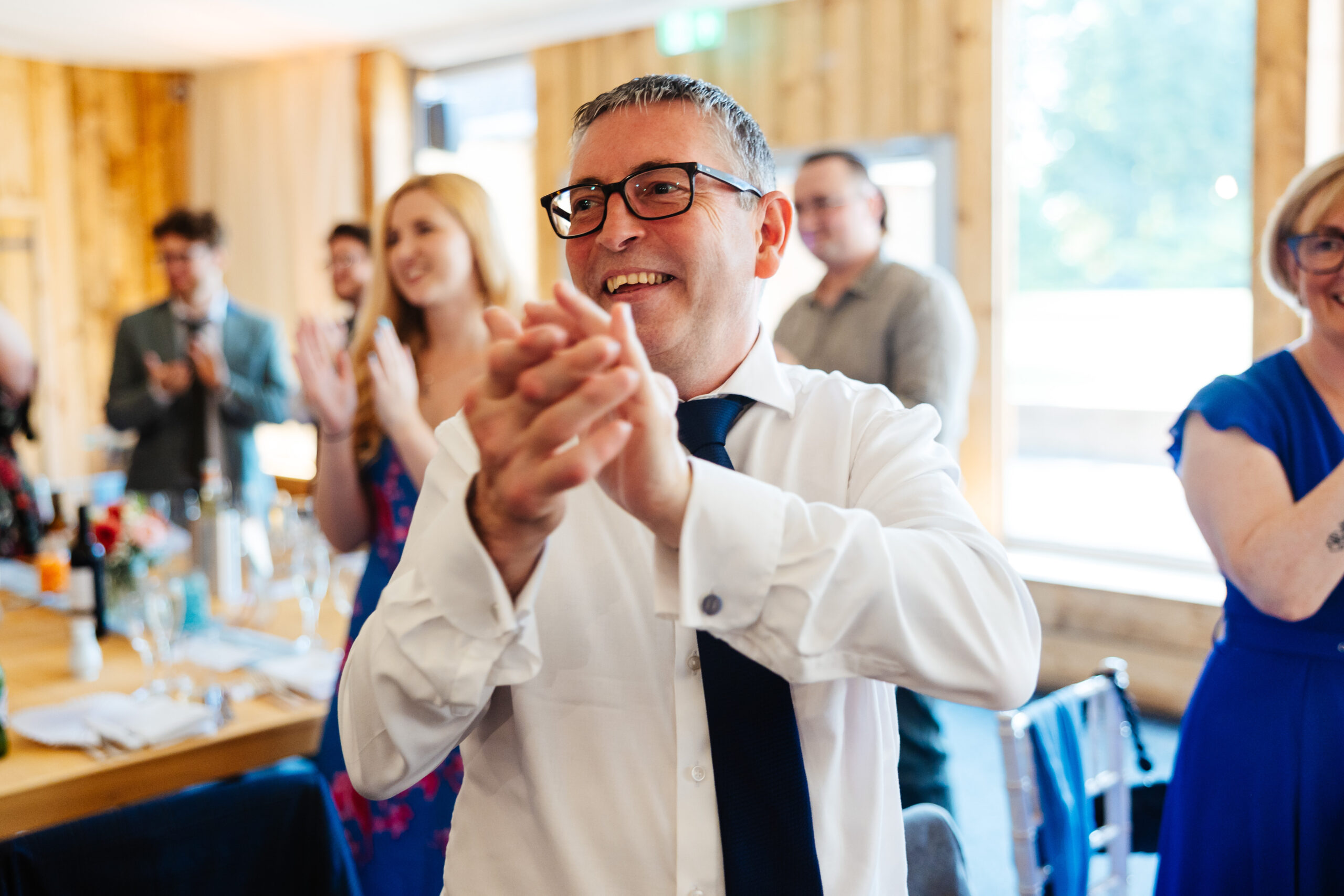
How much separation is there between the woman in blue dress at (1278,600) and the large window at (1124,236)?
2.58 meters

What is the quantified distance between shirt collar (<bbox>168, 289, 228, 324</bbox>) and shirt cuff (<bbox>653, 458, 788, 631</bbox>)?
13.7ft

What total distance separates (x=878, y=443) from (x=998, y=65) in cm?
393

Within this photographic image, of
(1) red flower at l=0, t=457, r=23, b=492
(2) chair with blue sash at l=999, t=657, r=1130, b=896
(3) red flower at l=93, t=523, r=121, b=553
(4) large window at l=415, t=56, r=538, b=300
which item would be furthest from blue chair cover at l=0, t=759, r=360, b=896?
(4) large window at l=415, t=56, r=538, b=300

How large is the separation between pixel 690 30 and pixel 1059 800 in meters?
4.70

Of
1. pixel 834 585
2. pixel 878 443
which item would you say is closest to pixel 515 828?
pixel 834 585

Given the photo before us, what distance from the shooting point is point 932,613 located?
36.3 inches

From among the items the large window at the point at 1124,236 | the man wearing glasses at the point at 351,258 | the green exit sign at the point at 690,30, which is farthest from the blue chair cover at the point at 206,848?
the green exit sign at the point at 690,30

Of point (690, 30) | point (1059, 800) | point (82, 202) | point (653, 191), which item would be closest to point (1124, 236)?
point (690, 30)

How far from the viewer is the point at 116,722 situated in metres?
1.89

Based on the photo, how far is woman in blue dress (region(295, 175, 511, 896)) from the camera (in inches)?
78.5

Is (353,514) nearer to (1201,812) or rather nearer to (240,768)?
(240,768)

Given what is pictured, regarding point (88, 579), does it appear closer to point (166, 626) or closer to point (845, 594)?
point (166, 626)

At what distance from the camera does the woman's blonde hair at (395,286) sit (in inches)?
87.8

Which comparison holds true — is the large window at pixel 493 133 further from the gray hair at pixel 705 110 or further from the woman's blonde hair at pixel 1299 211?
the gray hair at pixel 705 110
